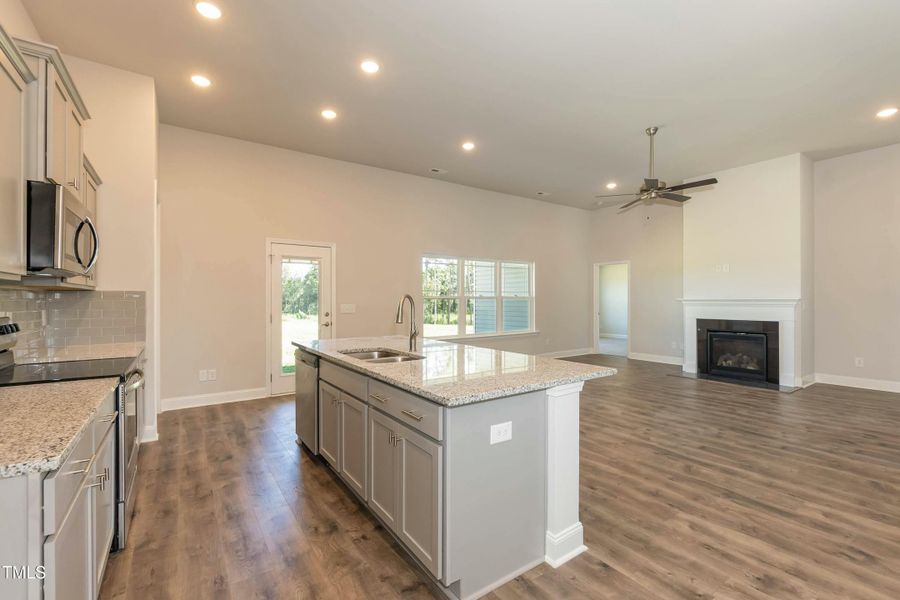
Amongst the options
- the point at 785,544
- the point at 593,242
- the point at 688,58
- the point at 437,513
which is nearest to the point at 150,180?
the point at 437,513

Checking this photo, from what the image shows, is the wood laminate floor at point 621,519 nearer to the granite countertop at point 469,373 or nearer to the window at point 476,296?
the granite countertop at point 469,373

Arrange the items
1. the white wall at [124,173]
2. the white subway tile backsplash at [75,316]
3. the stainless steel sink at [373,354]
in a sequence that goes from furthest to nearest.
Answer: the white wall at [124,173] < the stainless steel sink at [373,354] < the white subway tile backsplash at [75,316]

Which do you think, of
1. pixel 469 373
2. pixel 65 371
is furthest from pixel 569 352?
pixel 65 371

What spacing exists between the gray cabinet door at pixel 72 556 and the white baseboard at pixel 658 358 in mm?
8269

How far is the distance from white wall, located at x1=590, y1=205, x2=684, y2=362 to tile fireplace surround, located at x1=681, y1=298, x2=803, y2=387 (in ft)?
3.05

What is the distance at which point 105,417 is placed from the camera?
5.55 feet

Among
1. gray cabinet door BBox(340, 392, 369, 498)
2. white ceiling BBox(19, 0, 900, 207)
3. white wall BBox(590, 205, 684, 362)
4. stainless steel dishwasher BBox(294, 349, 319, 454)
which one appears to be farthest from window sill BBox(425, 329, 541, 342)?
gray cabinet door BBox(340, 392, 369, 498)

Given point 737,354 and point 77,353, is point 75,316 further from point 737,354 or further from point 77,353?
point 737,354

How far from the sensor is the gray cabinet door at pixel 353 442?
92.1 inches

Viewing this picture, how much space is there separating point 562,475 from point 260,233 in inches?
181

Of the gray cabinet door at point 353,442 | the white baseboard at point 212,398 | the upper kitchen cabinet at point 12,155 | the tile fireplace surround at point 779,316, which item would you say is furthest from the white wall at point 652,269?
the upper kitchen cabinet at point 12,155

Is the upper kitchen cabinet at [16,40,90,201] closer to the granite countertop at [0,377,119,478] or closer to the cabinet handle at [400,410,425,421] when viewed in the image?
the granite countertop at [0,377,119,478]

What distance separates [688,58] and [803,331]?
453 centimetres

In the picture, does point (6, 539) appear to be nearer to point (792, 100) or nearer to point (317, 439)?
point (317, 439)
